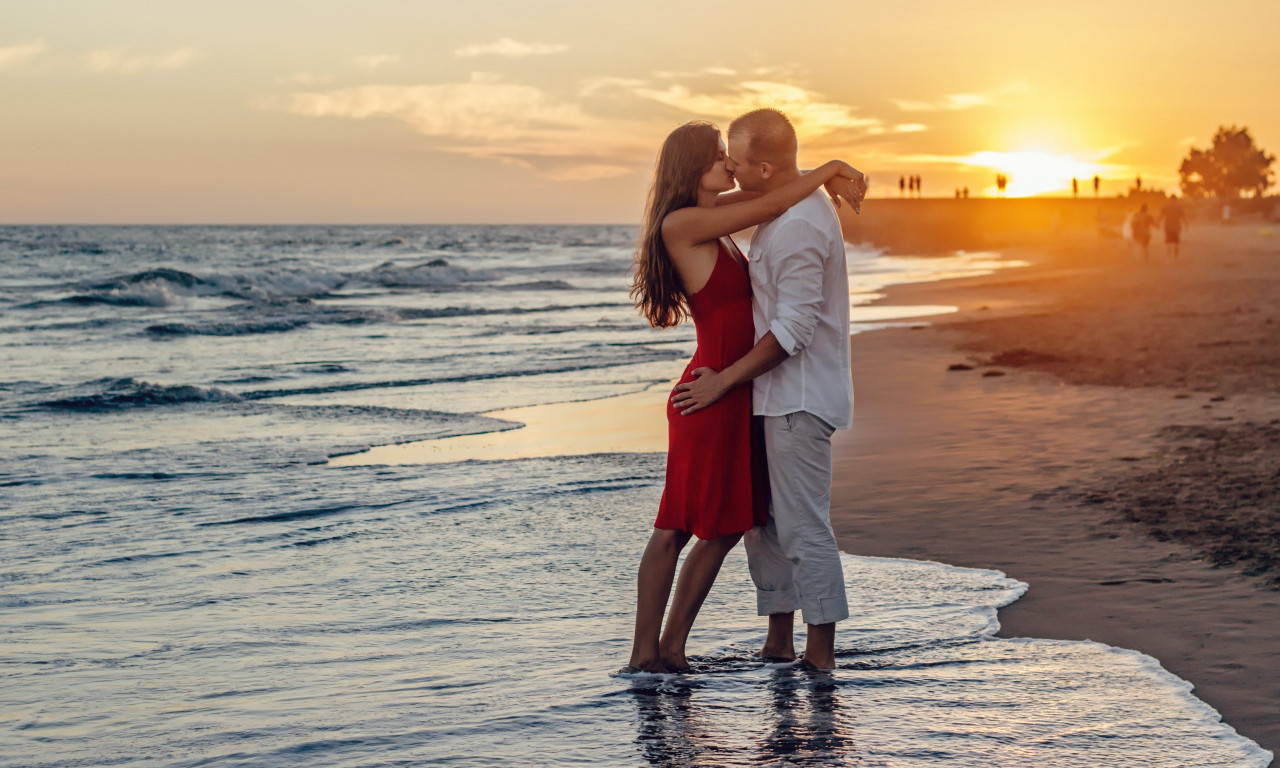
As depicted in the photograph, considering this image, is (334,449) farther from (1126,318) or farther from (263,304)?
(263,304)

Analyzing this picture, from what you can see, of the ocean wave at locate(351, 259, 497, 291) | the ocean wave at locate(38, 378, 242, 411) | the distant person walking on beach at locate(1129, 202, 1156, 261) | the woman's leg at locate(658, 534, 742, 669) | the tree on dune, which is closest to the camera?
the woman's leg at locate(658, 534, 742, 669)

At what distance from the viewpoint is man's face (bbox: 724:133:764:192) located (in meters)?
3.79

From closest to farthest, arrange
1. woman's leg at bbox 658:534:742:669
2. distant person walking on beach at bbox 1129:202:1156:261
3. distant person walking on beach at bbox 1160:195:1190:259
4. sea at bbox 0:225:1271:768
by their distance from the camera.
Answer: sea at bbox 0:225:1271:768 < woman's leg at bbox 658:534:742:669 < distant person walking on beach at bbox 1160:195:1190:259 < distant person walking on beach at bbox 1129:202:1156:261

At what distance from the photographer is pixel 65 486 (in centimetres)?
731

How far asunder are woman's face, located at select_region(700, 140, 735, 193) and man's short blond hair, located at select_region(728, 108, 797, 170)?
9 centimetres

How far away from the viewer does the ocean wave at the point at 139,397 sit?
11016mm

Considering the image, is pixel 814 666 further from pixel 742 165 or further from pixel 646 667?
pixel 742 165

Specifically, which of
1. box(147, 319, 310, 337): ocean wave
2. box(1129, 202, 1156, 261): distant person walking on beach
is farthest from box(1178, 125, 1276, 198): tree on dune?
box(147, 319, 310, 337): ocean wave

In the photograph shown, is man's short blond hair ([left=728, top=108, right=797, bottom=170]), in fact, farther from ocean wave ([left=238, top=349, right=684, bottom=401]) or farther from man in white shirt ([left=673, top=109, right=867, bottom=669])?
ocean wave ([left=238, top=349, right=684, bottom=401])

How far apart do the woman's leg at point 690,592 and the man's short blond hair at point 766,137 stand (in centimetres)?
130

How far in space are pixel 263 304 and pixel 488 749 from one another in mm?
27822

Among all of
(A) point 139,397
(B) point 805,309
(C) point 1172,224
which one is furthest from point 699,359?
(C) point 1172,224

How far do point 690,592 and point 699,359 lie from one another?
814mm

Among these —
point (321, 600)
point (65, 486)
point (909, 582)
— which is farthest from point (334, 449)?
point (909, 582)
